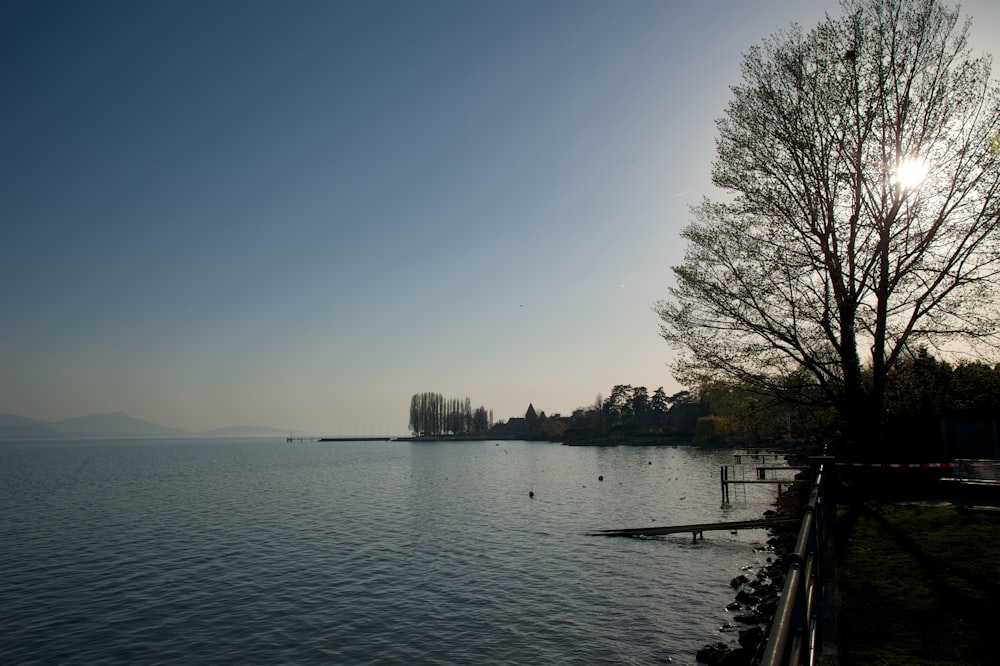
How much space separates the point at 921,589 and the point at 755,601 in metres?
8.00

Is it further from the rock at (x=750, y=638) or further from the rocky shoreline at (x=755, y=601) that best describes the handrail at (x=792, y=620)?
the rock at (x=750, y=638)

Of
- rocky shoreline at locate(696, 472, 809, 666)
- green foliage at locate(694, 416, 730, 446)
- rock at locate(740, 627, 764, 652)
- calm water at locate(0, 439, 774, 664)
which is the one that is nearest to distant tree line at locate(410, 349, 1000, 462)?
rocky shoreline at locate(696, 472, 809, 666)

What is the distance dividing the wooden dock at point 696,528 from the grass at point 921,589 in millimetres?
9779

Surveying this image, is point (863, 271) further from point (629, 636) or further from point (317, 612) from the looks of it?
point (317, 612)

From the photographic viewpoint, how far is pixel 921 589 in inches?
433

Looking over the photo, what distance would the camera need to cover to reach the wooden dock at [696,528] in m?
26.8

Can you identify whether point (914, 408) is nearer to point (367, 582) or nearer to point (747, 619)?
point (747, 619)

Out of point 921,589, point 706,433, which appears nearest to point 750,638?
point 921,589

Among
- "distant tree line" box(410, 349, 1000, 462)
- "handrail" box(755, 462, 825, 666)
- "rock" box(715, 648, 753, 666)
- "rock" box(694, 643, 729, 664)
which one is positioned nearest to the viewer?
"handrail" box(755, 462, 825, 666)

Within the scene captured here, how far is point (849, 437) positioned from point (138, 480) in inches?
3055

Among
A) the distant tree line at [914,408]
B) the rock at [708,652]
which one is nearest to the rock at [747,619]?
the rock at [708,652]

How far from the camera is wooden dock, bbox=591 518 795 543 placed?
26.8 m

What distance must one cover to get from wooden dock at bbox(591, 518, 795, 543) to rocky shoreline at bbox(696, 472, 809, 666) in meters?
0.77

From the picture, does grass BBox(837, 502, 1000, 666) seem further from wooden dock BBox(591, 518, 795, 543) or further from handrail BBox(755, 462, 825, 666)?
wooden dock BBox(591, 518, 795, 543)
